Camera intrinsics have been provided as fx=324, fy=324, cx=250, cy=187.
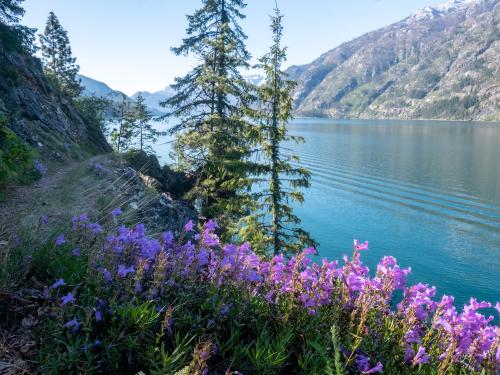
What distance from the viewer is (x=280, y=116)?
14.3 m

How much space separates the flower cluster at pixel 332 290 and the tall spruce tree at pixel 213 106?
13.4 metres

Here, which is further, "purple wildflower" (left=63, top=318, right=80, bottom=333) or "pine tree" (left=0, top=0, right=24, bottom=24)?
"pine tree" (left=0, top=0, right=24, bottom=24)

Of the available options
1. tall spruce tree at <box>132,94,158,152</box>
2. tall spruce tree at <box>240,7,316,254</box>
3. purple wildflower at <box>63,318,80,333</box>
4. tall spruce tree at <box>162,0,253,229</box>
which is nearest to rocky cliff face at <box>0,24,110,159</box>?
tall spruce tree at <box>162,0,253,229</box>

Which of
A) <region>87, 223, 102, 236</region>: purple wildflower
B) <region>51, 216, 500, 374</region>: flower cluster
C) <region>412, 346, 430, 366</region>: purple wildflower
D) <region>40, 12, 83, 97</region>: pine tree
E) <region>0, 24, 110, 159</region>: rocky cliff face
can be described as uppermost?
<region>40, 12, 83, 97</region>: pine tree

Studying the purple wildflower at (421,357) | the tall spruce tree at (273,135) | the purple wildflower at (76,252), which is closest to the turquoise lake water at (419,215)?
the tall spruce tree at (273,135)

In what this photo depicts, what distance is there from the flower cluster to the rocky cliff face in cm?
1259

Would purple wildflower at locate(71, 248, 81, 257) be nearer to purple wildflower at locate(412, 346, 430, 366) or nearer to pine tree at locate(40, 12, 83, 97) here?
purple wildflower at locate(412, 346, 430, 366)

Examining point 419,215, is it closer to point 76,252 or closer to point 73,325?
point 76,252

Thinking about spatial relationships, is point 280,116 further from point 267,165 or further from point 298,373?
point 298,373

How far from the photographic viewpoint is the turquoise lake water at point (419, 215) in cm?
2155

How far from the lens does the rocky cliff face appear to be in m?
14.3

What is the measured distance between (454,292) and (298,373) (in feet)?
67.9

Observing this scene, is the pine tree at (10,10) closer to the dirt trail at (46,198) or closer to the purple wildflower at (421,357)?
the dirt trail at (46,198)

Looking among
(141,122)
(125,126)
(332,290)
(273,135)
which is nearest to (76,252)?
(332,290)
